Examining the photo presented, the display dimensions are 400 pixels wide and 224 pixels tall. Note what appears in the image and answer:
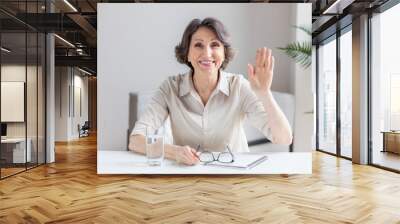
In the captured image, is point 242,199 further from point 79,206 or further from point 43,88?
point 43,88

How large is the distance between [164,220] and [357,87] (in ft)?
17.4

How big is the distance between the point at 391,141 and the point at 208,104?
11.3 feet

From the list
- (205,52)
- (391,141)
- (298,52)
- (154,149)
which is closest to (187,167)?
(154,149)

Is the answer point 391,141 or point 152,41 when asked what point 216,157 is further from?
point 391,141

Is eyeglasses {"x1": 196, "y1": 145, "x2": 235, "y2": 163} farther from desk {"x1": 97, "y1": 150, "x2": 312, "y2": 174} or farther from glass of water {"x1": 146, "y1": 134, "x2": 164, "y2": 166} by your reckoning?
glass of water {"x1": 146, "y1": 134, "x2": 164, "y2": 166}

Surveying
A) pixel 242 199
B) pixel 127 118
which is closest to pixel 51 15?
pixel 127 118

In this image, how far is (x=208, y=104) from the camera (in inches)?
211

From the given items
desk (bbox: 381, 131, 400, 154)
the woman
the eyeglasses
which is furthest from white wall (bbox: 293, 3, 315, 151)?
desk (bbox: 381, 131, 400, 154)

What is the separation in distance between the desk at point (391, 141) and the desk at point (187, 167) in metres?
1.88

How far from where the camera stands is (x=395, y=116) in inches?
→ 252

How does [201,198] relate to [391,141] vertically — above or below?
below

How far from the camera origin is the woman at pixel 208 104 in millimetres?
5359

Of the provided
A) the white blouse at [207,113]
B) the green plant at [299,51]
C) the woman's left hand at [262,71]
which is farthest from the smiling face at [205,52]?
the green plant at [299,51]

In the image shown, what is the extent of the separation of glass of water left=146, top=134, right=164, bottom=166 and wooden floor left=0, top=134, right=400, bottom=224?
10.9 inches
